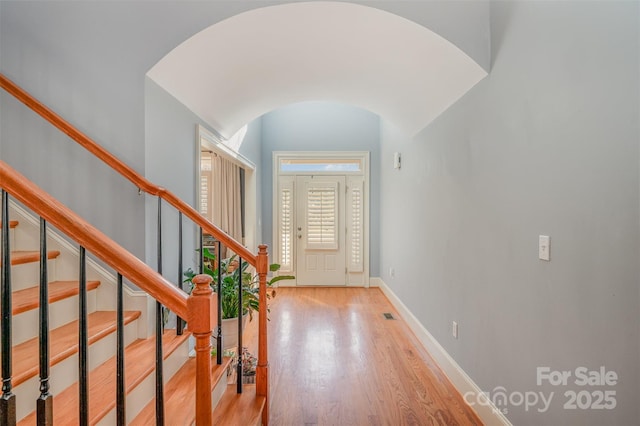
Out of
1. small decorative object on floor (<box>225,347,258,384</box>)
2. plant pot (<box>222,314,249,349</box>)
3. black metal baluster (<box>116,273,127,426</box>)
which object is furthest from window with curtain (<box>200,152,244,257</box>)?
black metal baluster (<box>116,273,127,426</box>)

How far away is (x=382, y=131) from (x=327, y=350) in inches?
139

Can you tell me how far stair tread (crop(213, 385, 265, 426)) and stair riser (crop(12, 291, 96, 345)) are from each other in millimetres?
905

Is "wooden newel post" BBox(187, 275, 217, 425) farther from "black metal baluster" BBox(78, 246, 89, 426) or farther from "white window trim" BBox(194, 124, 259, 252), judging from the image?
"white window trim" BBox(194, 124, 259, 252)

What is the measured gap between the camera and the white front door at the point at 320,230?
5.48m

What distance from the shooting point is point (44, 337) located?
3.05 feet

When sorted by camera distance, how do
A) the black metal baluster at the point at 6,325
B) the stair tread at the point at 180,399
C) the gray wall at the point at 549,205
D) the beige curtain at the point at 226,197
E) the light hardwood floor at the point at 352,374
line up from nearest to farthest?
the black metal baluster at the point at 6,325 < the gray wall at the point at 549,205 < the stair tread at the point at 180,399 < the light hardwood floor at the point at 352,374 < the beige curtain at the point at 226,197

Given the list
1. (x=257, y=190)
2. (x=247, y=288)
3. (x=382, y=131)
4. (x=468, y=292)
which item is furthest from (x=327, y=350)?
(x=382, y=131)

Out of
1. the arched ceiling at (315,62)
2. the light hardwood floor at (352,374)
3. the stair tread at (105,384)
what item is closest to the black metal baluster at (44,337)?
the stair tread at (105,384)

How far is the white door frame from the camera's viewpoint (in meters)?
5.46

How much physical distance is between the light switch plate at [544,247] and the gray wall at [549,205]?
31 mm

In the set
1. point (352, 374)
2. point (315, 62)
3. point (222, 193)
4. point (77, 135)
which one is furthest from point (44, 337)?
point (222, 193)

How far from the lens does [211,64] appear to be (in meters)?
2.30

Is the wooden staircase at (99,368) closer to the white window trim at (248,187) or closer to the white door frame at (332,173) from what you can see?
the white window trim at (248,187)

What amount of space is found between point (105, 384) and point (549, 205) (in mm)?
2092
